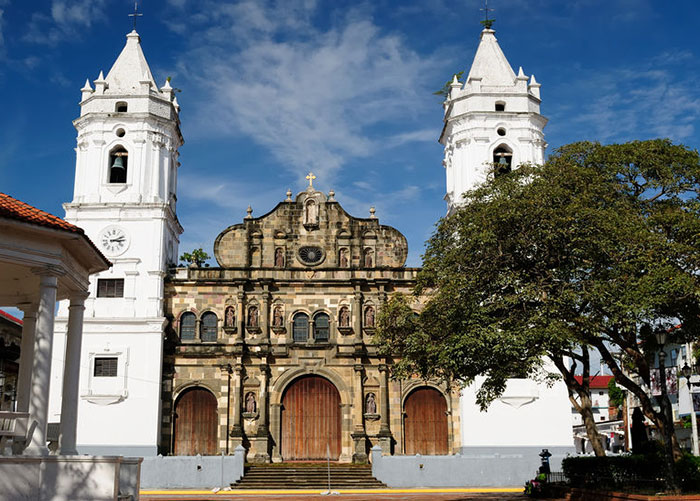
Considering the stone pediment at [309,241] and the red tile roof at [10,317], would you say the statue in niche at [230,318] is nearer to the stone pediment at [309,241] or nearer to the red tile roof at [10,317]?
the stone pediment at [309,241]

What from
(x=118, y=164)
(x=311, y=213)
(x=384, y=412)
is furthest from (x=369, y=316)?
(x=118, y=164)

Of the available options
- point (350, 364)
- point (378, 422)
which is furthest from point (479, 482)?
point (350, 364)

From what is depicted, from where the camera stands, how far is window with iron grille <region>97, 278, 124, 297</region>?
3509cm

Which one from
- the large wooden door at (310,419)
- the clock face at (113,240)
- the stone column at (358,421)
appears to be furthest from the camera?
the clock face at (113,240)

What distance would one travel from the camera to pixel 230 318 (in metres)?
36.2

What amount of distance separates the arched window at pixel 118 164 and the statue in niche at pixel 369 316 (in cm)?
1315

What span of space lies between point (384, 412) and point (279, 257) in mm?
8918

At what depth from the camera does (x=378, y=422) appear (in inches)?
1375

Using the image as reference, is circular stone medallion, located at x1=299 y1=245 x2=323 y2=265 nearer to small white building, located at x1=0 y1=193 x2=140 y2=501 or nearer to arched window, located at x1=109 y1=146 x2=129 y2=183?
arched window, located at x1=109 y1=146 x2=129 y2=183

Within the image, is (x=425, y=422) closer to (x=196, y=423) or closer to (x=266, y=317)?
(x=266, y=317)

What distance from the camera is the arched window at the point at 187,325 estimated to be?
118ft

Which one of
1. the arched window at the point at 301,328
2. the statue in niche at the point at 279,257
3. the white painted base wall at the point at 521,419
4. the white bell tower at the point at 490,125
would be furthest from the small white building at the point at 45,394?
the white bell tower at the point at 490,125

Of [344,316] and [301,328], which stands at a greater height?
[344,316]

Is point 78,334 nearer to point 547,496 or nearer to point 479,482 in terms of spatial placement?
point 547,496
